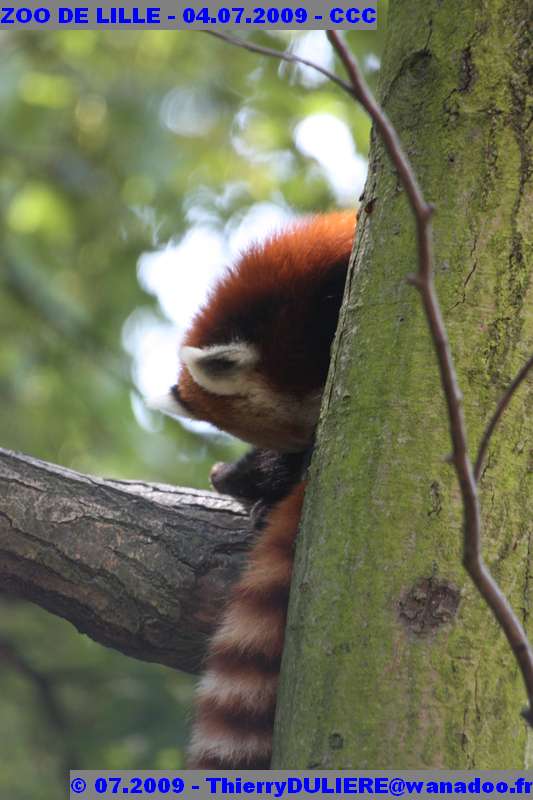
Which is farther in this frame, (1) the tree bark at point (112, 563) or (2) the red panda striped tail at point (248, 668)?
(1) the tree bark at point (112, 563)

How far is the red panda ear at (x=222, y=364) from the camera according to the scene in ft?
7.27

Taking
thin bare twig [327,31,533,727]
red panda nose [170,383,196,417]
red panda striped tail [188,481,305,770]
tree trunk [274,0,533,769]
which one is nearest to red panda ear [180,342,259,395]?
red panda nose [170,383,196,417]

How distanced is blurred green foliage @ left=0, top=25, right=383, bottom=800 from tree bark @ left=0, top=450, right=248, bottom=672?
3.62 feet

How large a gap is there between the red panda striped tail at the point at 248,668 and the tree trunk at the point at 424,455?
28cm

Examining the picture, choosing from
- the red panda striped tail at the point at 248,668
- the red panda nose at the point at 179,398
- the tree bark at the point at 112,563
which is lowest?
the red panda striped tail at the point at 248,668

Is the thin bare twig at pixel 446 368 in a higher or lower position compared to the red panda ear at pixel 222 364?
lower

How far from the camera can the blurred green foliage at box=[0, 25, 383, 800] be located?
358 cm

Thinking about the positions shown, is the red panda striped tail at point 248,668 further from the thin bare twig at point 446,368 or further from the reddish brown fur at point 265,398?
the thin bare twig at point 446,368

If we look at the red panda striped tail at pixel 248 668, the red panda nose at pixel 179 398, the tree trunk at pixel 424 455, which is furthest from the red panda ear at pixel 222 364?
the tree trunk at pixel 424 455

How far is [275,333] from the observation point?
87.0 inches

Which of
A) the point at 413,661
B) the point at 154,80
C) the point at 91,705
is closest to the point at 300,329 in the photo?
the point at 413,661

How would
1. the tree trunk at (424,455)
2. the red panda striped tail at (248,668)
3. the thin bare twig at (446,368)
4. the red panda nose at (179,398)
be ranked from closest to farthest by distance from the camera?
the thin bare twig at (446,368) → the tree trunk at (424,455) → the red panda striped tail at (248,668) → the red panda nose at (179,398)

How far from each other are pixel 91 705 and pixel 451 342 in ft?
8.51

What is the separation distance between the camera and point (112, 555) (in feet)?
6.84
